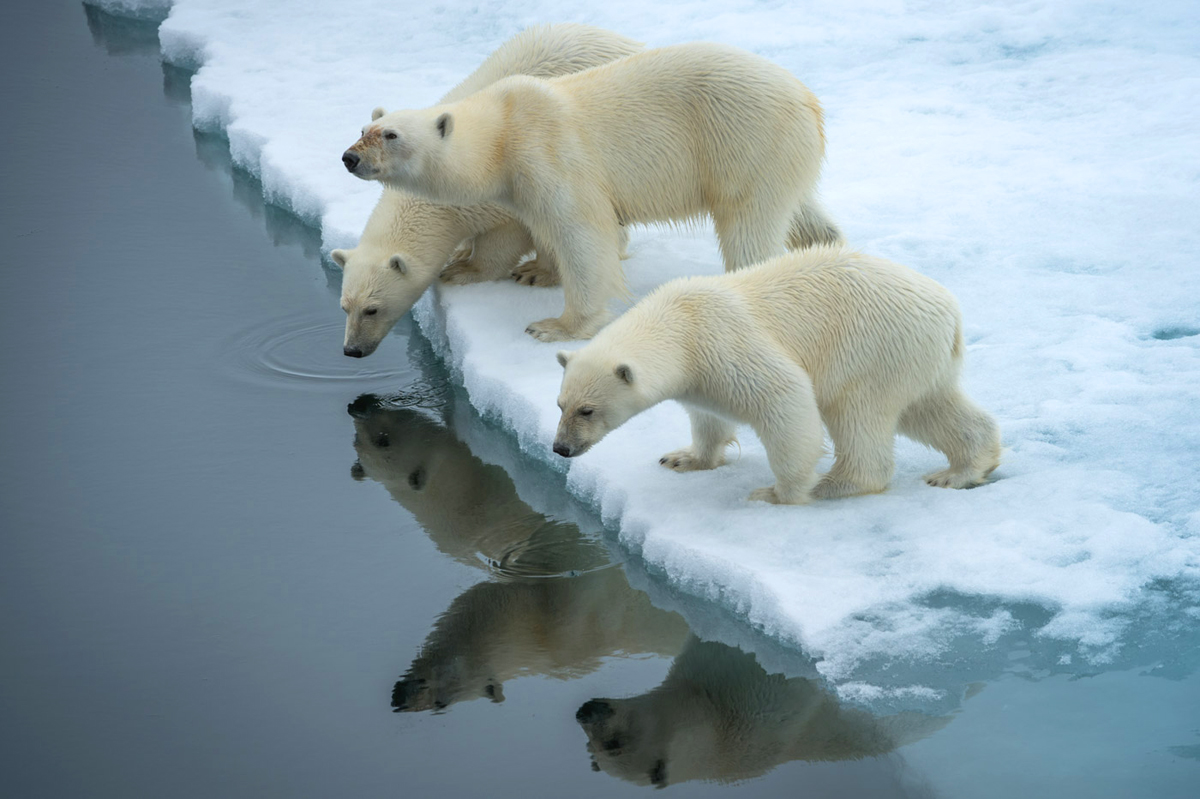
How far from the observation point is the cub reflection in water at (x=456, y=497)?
4.87 m

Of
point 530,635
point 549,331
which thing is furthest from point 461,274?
point 530,635

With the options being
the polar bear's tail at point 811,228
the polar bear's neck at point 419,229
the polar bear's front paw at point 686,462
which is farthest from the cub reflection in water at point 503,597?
the polar bear's tail at point 811,228

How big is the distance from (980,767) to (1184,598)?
118cm

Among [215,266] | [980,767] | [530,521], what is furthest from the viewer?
[215,266]

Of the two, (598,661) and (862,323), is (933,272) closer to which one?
(862,323)

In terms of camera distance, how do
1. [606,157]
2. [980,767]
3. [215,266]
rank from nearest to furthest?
[980,767], [606,157], [215,266]

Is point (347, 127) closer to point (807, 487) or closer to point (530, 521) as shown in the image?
point (530, 521)

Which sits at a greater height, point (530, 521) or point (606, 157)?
point (606, 157)

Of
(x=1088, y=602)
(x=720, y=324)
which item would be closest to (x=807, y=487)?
(x=720, y=324)

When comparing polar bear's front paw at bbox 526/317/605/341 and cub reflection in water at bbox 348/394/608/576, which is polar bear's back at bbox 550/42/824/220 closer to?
polar bear's front paw at bbox 526/317/605/341

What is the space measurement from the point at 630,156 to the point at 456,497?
2109mm

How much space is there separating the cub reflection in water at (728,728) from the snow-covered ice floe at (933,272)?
139 mm

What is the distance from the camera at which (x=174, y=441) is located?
5699 millimetres

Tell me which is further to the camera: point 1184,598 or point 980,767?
point 1184,598
